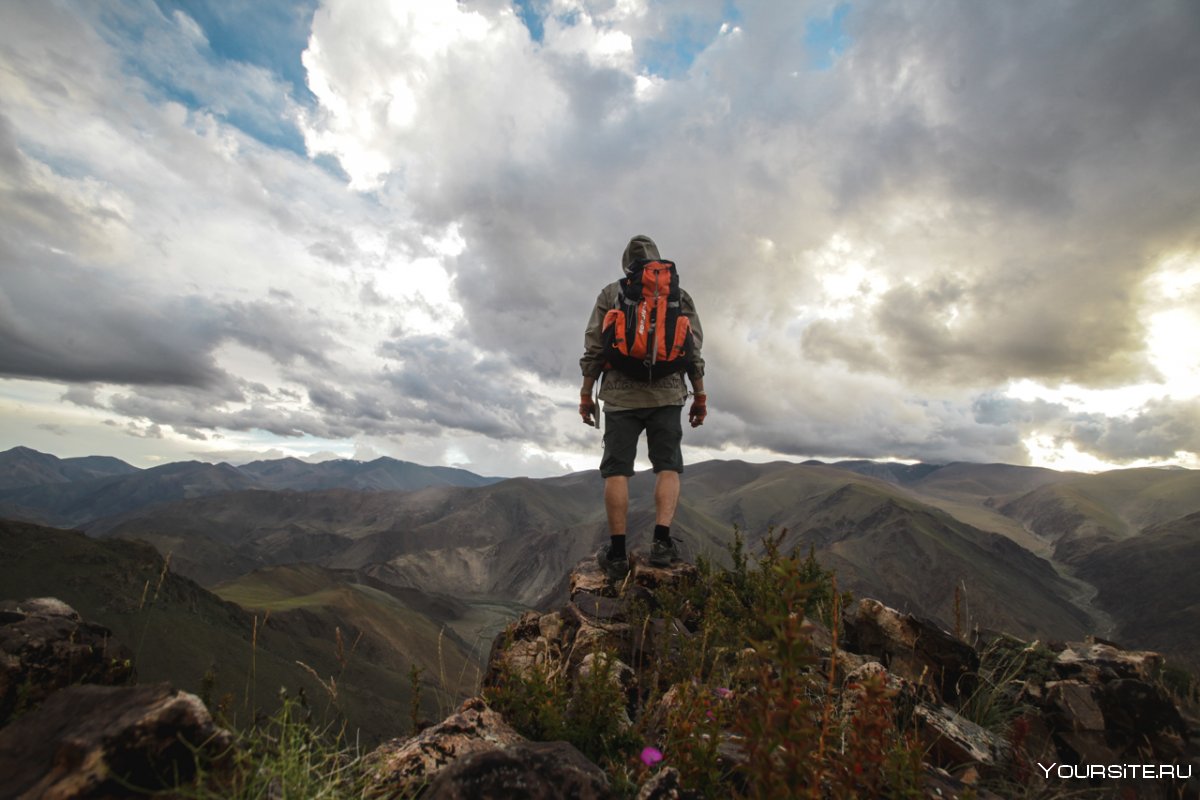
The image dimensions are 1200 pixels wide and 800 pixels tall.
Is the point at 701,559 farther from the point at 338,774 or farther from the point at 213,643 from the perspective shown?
the point at 213,643

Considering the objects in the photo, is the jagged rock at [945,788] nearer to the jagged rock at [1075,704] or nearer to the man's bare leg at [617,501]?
the jagged rock at [1075,704]

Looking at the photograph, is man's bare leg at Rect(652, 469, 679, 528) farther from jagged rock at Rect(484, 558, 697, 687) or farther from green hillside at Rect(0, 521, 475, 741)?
green hillside at Rect(0, 521, 475, 741)

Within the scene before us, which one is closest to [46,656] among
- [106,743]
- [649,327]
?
[106,743]

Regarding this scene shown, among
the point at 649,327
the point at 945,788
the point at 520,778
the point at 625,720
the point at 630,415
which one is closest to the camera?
the point at 520,778

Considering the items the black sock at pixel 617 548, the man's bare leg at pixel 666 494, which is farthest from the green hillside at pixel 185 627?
the man's bare leg at pixel 666 494

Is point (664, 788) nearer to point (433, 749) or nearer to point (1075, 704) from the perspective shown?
point (433, 749)

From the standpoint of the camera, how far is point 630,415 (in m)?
6.35

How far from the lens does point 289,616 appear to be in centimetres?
10531

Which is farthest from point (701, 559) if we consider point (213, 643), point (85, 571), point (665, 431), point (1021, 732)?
point (85, 571)

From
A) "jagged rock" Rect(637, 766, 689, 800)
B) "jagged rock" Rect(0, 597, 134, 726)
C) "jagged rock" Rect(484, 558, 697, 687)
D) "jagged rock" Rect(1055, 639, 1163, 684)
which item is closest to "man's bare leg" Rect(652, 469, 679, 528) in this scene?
"jagged rock" Rect(484, 558, 697, 687)

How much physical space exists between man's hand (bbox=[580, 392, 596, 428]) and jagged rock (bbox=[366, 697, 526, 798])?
390 cm

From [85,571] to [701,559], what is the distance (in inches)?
3782

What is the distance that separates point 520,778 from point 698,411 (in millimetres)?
5328

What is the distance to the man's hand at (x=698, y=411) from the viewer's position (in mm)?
6910
